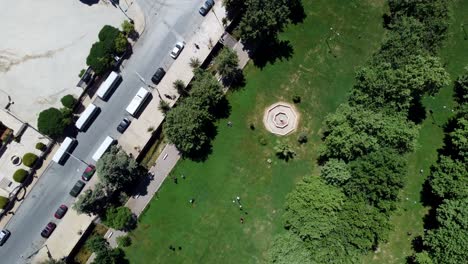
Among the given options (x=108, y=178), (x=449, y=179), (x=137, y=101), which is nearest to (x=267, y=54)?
(x=137, y=101)

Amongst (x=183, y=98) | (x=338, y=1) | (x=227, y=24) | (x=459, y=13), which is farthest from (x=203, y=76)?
(x=459, y=13)

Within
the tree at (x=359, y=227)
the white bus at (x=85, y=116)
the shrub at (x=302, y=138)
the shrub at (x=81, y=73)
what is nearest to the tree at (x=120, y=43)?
the shrub at (x=81, y=73)

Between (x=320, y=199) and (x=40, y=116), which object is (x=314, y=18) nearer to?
(x=320, y=199)

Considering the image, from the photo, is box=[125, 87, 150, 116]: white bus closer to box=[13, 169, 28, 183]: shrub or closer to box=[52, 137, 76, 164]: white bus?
box=[52, 137, 76, 164]: white bus

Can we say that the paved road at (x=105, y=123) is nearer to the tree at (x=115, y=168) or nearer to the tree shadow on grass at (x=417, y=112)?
the tree at (x=115, y=168)

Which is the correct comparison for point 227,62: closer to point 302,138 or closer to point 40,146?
point 302,138

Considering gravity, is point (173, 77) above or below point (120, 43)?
above

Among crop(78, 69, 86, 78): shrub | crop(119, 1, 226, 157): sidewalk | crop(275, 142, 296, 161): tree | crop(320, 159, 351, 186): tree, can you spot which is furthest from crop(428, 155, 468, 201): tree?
crop(78, 69, 86, 78): shrub
